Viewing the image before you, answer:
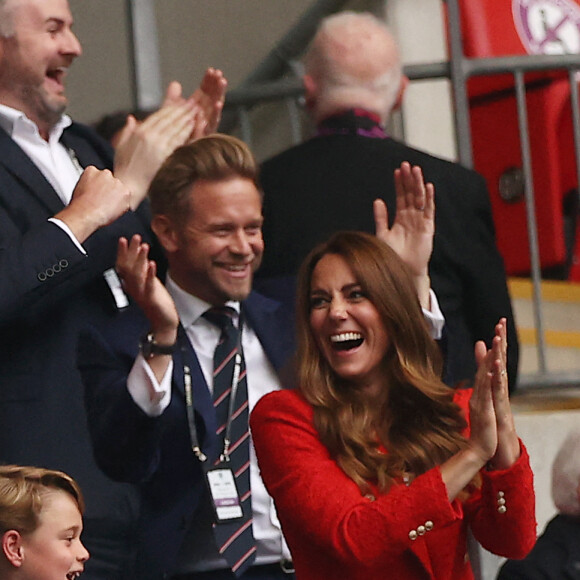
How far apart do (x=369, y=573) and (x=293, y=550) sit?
0.55ft

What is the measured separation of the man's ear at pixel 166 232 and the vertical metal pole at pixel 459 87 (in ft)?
4.71

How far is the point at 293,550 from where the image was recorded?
344cm

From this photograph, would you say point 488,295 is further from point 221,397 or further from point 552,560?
point 221,397

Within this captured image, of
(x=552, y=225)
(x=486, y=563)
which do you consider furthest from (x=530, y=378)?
(x=552, y=225)

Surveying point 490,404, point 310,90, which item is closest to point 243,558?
point 490,404

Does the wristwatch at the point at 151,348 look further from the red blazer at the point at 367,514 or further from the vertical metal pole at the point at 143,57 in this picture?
the vertical metal pole at the point at 143,57

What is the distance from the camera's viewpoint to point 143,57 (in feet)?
17.1

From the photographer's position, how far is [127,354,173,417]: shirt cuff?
3.66 m

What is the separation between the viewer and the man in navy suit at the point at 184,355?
Result: 3.68 metres

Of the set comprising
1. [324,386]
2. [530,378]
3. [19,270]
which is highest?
[19,270]

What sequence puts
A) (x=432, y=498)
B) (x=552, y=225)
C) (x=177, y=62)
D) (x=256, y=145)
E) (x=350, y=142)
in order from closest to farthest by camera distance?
(x=432, y=498), (x=350, y=142), (x=552, y=225), (x=256, y=145), (x=177, y=62)

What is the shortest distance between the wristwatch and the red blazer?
26 centimetres

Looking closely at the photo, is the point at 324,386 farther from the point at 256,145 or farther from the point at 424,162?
the point at 256,145

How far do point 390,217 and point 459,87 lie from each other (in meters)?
1.08
